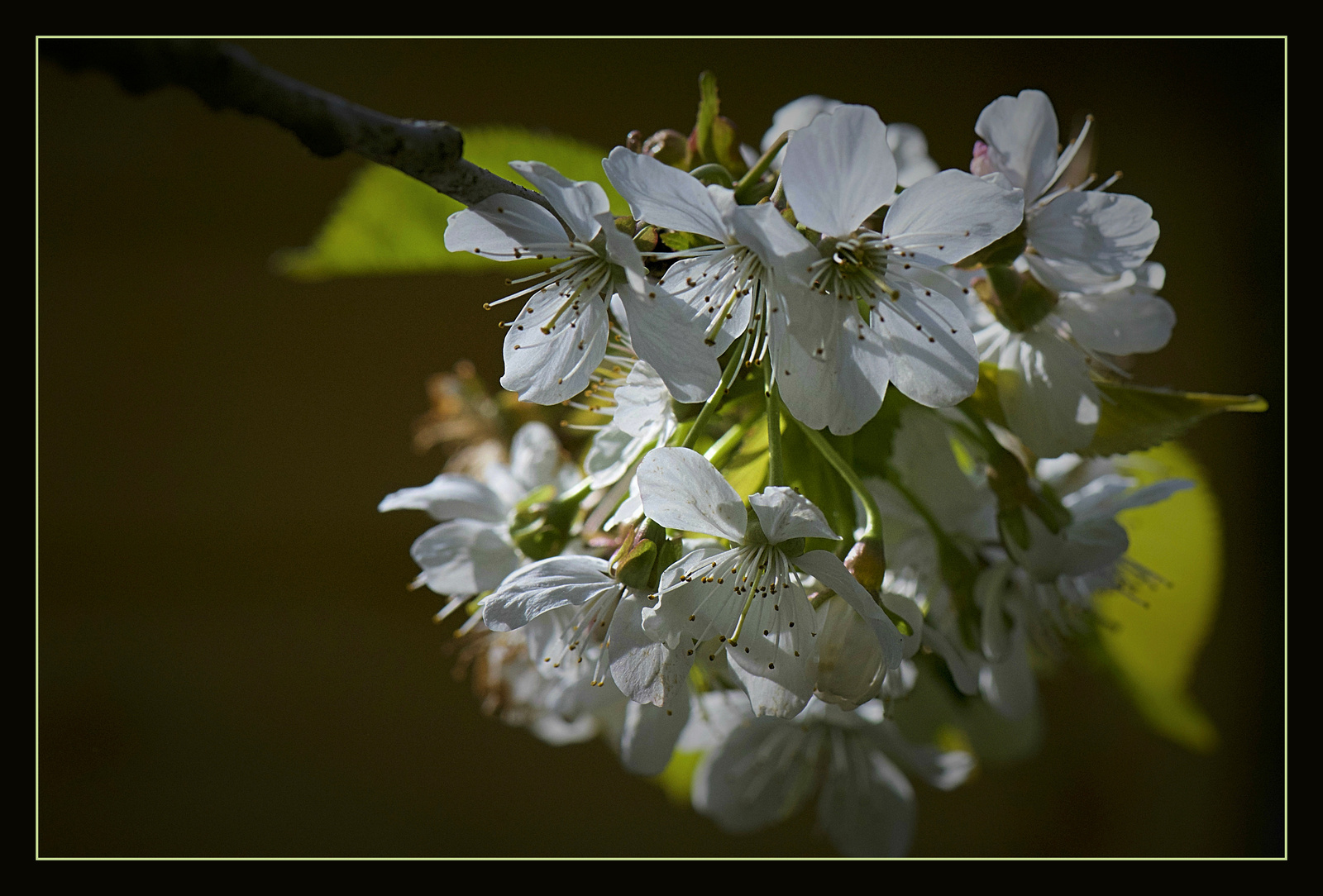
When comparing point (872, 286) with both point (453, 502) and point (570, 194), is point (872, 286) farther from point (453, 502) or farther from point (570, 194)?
point (453, 502)

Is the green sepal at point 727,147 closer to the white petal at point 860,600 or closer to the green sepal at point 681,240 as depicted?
the green sepal at point 681,240

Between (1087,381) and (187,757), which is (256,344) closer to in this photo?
(187,757)

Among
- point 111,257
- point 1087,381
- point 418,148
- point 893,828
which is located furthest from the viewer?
point 111,257

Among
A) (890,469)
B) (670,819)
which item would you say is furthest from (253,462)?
(890,469)

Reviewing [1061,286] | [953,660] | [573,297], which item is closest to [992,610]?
[953,660]

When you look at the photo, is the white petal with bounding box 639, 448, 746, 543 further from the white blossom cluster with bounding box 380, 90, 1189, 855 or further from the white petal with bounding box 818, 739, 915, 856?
the white petal with bounding box 818, 739, 915, 856

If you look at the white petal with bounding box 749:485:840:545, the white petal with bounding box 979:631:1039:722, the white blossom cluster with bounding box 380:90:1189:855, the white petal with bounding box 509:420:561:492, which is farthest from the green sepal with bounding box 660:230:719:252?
the white petal with bounding box 979:631:1039:722

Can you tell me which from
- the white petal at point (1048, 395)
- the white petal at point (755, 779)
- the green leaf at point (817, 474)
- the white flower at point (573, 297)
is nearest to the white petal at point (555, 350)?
the white flower at point (573, 297)
